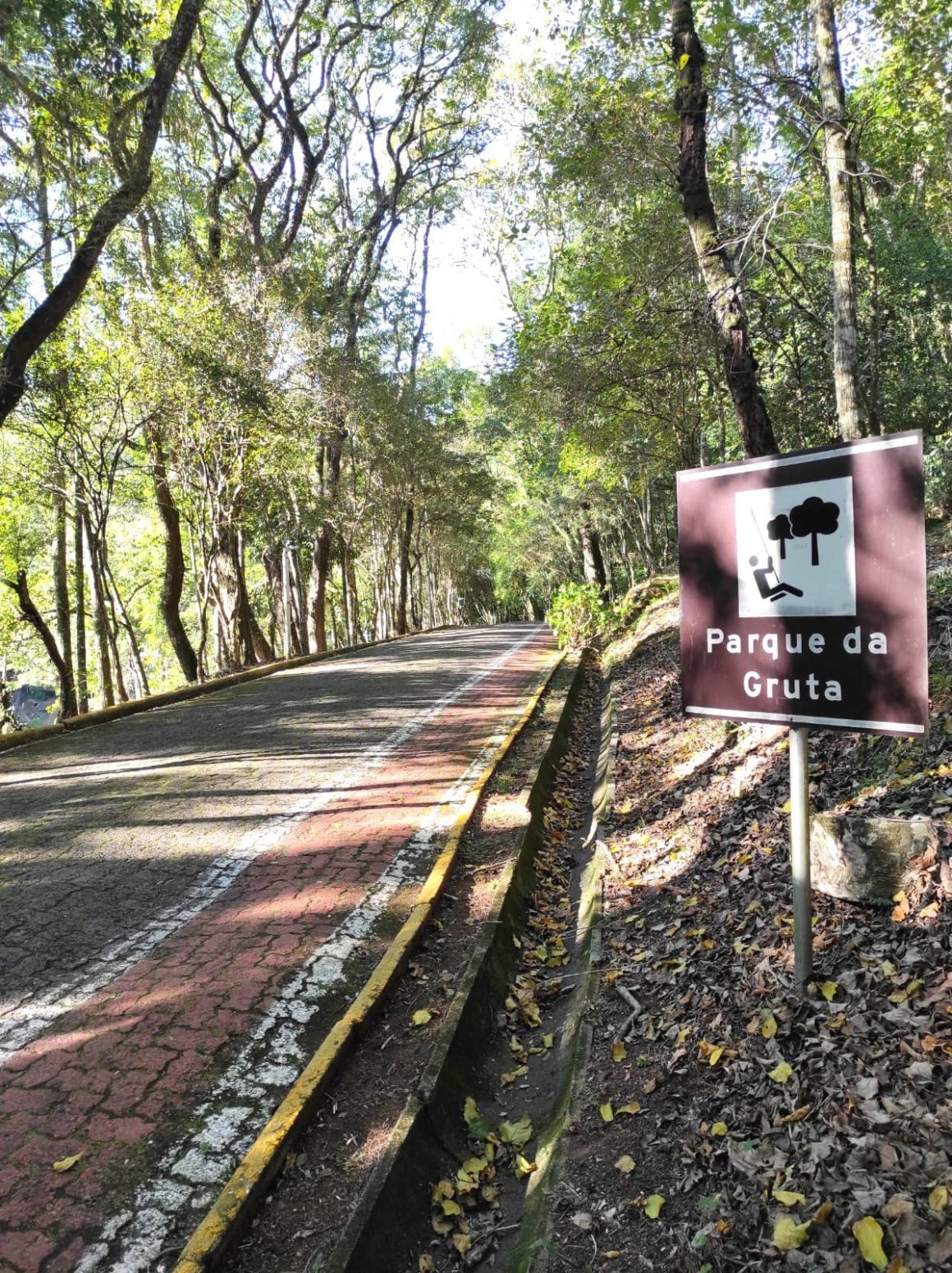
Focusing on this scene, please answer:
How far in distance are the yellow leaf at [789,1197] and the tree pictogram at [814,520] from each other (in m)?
2.06

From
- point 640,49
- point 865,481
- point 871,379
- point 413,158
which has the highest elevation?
point 413,158

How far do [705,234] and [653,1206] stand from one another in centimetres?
763

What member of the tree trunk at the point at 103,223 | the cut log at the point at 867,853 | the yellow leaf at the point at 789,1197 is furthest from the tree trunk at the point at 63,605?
the yellow leaf at the point at 789,1197

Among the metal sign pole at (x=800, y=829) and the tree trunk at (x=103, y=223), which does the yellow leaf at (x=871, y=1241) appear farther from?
the tree trunk at (x=103, y=223)

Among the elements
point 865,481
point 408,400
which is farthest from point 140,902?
point 408,400

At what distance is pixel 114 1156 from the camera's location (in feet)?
9.61

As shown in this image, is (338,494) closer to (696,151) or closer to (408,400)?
(408,400)

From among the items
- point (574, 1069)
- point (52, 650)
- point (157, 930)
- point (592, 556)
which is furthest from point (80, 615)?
point (574, 1069)

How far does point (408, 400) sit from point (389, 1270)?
25764mm

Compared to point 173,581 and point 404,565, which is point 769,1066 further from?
point 404,565

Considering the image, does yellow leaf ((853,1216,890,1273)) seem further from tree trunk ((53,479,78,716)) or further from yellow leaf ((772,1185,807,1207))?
tree trunk ((53,479,78,716))

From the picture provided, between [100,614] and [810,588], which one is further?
[100,614]

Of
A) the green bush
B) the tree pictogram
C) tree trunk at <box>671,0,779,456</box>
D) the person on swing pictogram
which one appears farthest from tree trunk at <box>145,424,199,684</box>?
the tree pictogram

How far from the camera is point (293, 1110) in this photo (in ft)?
10.3
